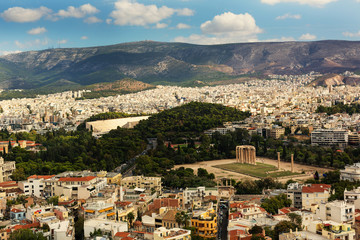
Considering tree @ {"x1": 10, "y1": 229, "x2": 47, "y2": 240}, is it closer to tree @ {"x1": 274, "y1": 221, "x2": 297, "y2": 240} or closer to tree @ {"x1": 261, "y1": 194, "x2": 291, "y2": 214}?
tree @ {"x1": 274, "y1": 221, "x2": 297, "y2": 240}

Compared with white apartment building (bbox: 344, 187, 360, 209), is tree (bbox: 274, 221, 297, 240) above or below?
below

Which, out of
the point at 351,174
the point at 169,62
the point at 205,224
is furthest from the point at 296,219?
the point at 169,62

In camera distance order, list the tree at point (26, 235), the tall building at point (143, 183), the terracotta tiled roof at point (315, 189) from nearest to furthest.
Result: 1. the tree at point (26, 235)
2. the terracotta tiled roof at point (315, 189)
3. the tall building at point (143, 183)

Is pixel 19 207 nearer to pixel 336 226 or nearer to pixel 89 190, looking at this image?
pixel 89 190

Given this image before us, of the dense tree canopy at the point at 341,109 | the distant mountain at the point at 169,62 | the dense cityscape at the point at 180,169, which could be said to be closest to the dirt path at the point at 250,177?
the dense cityscape at the point at 180,169

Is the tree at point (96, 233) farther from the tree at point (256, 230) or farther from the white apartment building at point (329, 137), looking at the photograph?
the white apartment building at point (329, 137)

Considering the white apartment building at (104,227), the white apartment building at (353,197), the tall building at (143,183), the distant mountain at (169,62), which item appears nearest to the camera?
the white apartment building at (104,227)

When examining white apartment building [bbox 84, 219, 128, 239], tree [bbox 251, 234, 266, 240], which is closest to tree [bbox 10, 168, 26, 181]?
white apartment building [bbox 84, 219, 128, 239]

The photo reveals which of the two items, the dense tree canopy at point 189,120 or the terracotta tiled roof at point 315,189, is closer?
the terracotta tiled roof at point 315,189
